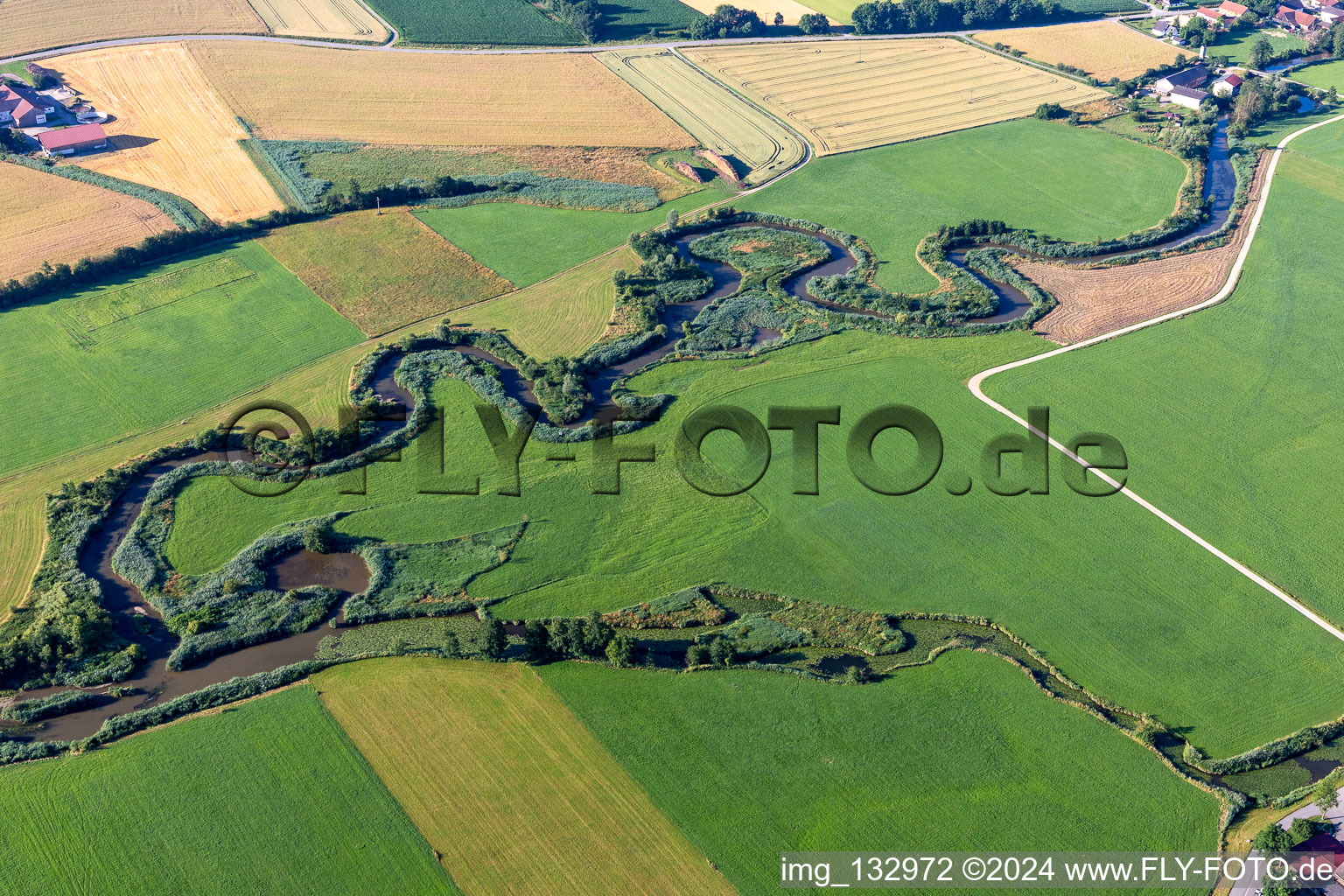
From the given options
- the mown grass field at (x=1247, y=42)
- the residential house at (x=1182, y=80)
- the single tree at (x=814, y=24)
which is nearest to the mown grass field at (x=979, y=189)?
the residential house at (x=1182, y=80)

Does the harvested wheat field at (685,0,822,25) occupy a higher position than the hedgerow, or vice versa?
the harvested wheat field at (685,0,822,25)

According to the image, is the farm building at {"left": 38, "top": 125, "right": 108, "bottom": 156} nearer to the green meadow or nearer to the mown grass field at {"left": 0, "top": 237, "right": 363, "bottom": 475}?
the mown grass field at {"left": 0, "top": 237, "right": 363, "bottom": 475}

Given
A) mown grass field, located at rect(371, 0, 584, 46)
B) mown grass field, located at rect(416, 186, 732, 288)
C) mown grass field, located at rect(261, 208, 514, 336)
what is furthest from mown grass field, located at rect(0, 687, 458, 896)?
mown grass field, located at rect(371, 0, 584, 46)

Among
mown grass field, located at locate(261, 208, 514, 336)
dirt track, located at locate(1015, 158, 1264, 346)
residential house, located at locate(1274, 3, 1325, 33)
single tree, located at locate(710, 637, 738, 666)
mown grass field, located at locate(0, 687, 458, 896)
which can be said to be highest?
residential house, located at locate(1274, 3, 1325, 33)

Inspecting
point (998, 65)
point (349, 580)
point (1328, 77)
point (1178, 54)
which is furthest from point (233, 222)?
point (1328, 77)

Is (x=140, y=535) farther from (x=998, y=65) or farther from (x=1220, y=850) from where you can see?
(x=998, y=65)

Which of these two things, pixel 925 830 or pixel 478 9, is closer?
pixel 925 830

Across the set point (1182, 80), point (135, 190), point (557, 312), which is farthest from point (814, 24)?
point (135, 190)
